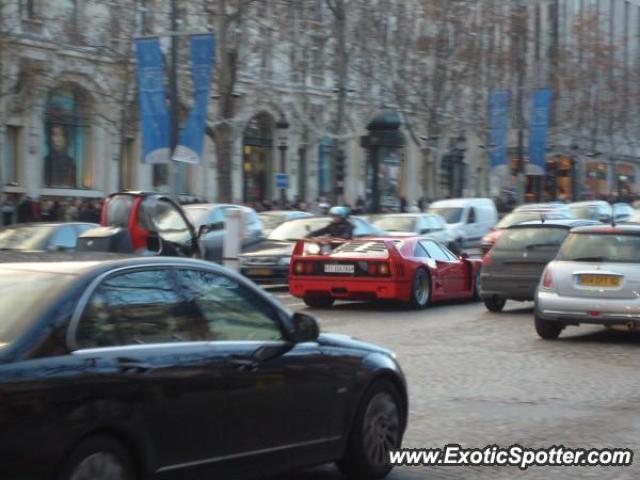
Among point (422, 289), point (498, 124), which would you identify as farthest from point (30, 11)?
point (422, 289)

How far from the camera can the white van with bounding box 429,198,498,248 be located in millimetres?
39594

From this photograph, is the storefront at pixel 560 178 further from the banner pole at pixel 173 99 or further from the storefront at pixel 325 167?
the banner pole at pixel 173 99

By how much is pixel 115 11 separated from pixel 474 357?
27630mm

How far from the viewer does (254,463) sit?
6.64m

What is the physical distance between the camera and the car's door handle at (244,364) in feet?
21.4

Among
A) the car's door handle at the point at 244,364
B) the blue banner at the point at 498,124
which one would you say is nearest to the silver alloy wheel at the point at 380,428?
the car's door handle at the point at 244,364

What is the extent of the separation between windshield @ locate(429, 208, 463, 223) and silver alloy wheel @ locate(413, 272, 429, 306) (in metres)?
19.2

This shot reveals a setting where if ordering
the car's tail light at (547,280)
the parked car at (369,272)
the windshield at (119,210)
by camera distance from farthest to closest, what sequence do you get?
the parked car at (369,272) → the windshield at (119,210) → the car's tail light at (547,280)

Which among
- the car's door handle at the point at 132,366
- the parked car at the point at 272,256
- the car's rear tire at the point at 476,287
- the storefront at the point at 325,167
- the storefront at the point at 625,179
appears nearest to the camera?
the car's door handle at the point at 132,366

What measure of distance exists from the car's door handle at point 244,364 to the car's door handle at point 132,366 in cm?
62

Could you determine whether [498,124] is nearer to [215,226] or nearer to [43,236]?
[215,226]

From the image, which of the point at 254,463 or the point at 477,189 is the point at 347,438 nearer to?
the point at 254,463

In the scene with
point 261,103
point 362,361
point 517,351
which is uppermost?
point 261,103

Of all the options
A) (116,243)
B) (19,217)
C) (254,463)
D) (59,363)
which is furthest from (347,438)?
(19,217)
